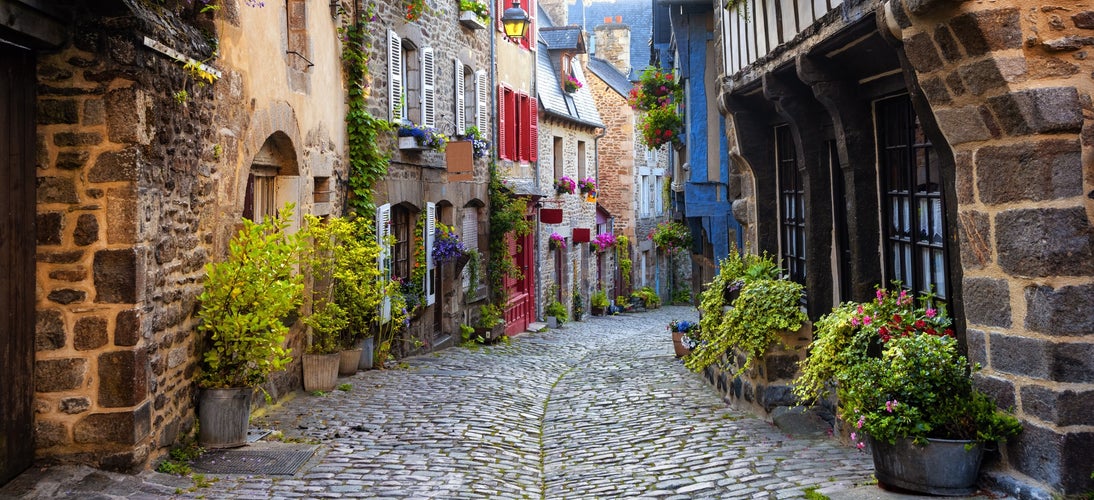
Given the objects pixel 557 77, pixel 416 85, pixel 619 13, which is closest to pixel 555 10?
pixel 557 77

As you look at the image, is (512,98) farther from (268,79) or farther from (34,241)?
(34,241)

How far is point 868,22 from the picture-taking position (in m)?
5.49

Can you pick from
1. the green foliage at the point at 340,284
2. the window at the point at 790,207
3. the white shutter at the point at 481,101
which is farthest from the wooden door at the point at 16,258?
the white shutter at the point at 481,101

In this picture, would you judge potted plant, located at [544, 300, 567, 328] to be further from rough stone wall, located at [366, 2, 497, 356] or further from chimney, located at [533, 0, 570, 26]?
chimney, located at [533, 0, 570, 26]

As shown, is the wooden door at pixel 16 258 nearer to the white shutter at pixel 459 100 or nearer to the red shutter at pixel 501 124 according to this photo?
the white shutter at pixel 459 100

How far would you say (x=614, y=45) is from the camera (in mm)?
33031

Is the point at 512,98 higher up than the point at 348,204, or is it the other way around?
the point at 512,98

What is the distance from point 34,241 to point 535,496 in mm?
3033

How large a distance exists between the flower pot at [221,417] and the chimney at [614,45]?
90.2 feet

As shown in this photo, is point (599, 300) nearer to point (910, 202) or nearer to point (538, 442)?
point (538, 442)

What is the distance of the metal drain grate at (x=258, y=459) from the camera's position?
19.5 ft

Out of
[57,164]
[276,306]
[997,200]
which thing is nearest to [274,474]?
[276,306]

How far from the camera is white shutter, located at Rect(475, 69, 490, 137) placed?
15348 mm

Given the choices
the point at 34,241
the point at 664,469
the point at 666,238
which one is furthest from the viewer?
the point at 666,238
